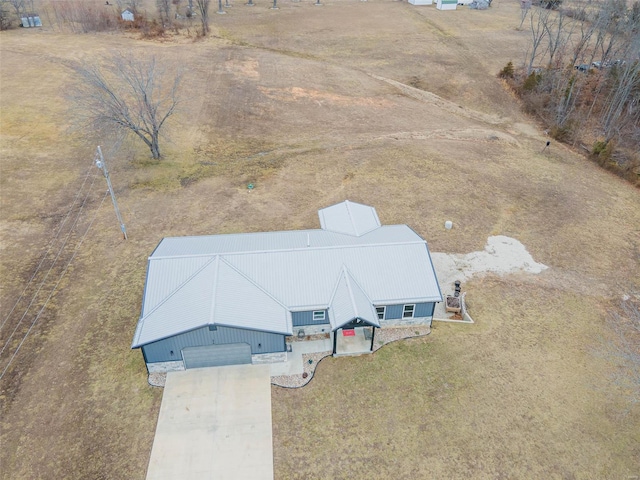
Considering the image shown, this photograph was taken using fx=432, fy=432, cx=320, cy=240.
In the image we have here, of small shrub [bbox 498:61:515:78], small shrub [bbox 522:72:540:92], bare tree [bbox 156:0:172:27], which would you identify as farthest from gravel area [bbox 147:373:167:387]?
bare tree [bbox 156:0:172:27]

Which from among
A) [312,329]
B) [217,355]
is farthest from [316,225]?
[217,355]

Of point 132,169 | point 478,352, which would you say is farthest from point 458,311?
point 132,169

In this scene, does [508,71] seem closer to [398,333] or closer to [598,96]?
[598,96]

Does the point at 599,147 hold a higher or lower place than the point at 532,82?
lower

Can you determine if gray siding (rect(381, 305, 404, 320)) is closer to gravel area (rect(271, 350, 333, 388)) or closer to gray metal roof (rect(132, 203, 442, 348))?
gray metal roof (rect(132, 203, 442, 348))

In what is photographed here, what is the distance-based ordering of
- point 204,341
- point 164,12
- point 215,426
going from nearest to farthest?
point 215,426, point 204,341, point 164,12

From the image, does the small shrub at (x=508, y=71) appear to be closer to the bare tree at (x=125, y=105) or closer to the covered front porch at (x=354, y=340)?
the bare tree at (x=125, y=105)

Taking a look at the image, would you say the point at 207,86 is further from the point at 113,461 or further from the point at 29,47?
the point at 113,461
